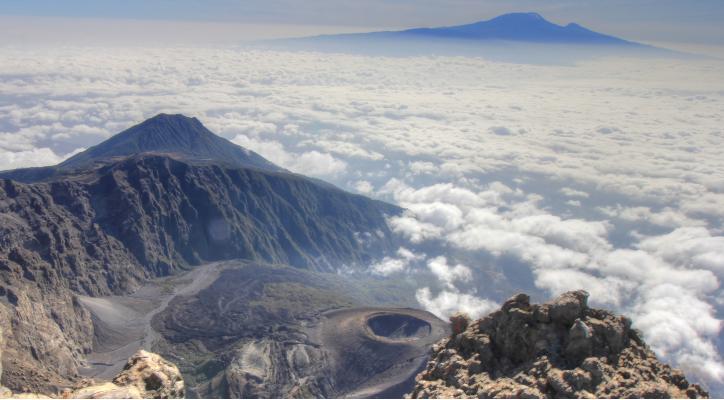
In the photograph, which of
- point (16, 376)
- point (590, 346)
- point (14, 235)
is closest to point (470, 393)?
point (590, 346)

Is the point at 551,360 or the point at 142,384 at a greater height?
the point at 551,360

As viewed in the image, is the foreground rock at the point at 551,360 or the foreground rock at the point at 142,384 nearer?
the foreground rock at the point at 551,360

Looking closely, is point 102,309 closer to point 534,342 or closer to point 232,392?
point 232,392

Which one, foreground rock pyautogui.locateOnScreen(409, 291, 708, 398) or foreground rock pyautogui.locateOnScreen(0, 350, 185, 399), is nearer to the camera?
foreground rock pyautogui.locateOnScreen(409, 291, 708, 398)
